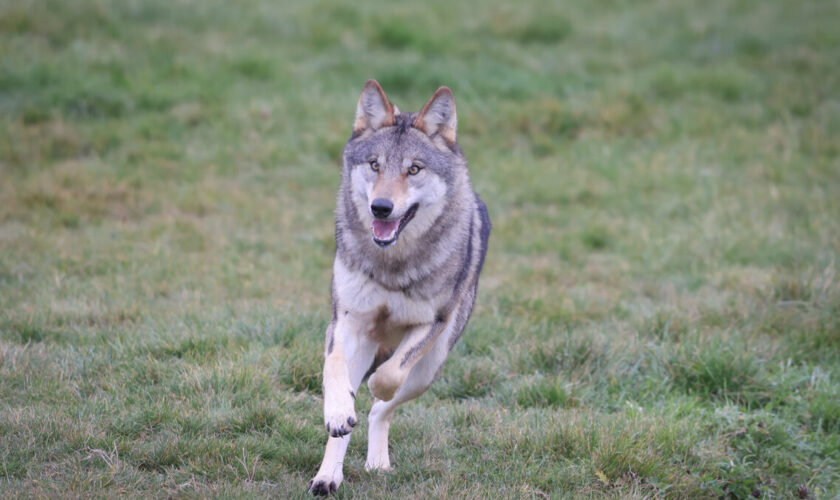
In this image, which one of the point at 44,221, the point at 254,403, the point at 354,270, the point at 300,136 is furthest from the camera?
the point at 300,136

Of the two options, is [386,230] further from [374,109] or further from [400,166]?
[374,109]

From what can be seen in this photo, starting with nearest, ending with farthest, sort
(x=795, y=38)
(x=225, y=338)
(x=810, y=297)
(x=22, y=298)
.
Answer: (x=225, y=338), (x=22, y=298), (x=810, y=297), (x=795, y=38)

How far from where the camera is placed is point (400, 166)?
14.6 ft

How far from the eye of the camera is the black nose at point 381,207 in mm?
4203

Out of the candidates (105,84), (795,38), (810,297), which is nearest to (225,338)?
(810,297)

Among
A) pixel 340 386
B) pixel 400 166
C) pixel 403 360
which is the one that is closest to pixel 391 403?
pixel 403 360

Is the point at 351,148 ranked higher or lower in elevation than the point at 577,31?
lower

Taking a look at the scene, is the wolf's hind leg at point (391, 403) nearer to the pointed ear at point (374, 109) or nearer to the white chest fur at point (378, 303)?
the white chest fur at point (378, 303)

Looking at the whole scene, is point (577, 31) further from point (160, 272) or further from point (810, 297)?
point (160, 272)

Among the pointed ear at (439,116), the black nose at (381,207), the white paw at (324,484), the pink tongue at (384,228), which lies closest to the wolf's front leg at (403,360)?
the white paw at (324,484)

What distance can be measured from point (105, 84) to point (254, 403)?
7.50 m

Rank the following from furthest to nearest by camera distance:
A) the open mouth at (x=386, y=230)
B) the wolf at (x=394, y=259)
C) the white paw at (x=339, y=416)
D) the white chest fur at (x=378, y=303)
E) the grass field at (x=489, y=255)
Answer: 1. the grass field at (x=489, y=255)
2. the white chest fur at (x=378, y=303)
3. the wolf at (x=394, y=259)
4. the open mouth at (x=386, y=230)
5. the white paw at (x=339, y=416)

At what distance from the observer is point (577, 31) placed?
14.5 meters

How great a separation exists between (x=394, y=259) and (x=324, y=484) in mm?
1238
